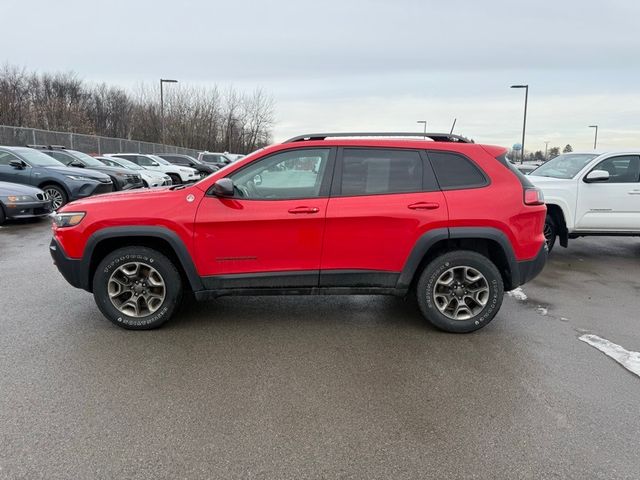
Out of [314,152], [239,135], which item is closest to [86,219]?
[314,152]

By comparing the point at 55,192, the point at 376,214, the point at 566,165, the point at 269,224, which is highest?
the point at 566,165

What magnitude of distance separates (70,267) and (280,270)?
77.5 inches

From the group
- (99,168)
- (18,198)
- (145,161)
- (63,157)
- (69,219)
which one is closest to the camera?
(69,219)

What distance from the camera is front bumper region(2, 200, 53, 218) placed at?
33.0 feet

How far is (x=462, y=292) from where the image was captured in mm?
4363

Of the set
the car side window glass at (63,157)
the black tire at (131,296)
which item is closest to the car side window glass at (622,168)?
the black tire at (131,296)

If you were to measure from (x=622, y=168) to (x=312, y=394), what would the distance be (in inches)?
286

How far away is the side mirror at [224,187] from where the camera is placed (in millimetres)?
4051

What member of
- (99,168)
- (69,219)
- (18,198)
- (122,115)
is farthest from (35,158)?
(122,115)

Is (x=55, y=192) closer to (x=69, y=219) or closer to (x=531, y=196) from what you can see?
(x=69, y=219)

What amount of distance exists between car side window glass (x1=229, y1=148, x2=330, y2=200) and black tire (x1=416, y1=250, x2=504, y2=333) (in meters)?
1.31

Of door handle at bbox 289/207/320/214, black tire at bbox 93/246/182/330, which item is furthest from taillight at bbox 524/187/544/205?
black tire at bbox 93/246/182/330

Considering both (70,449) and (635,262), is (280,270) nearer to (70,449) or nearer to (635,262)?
(70,449)

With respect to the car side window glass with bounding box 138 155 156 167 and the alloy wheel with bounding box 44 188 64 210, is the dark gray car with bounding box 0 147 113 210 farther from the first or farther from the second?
the car side window glass with bounding box 138 155 156 167
